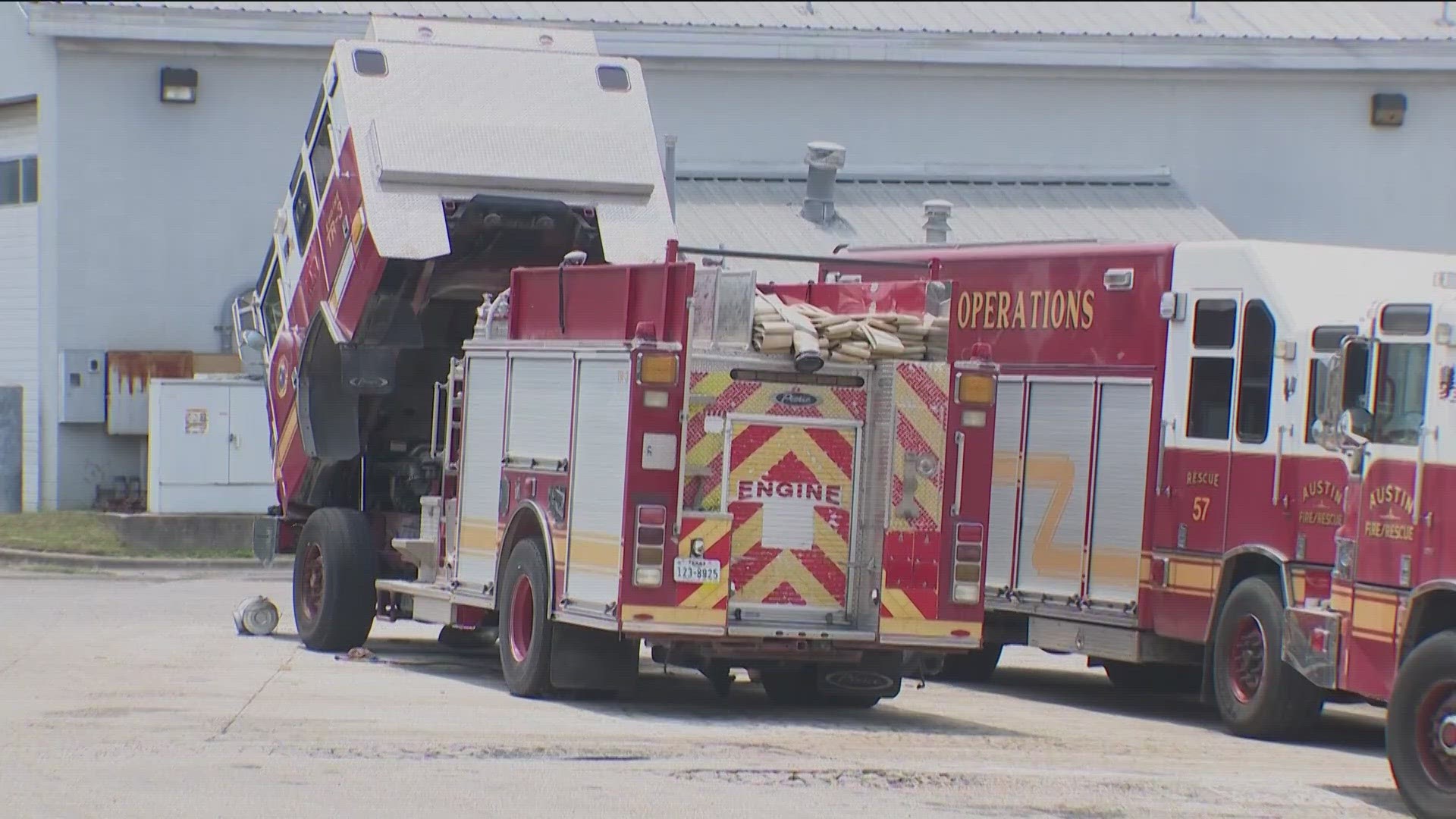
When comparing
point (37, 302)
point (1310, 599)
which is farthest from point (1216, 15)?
point (1310, 599)

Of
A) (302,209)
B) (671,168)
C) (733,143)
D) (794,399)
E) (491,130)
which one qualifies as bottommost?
(794,399)

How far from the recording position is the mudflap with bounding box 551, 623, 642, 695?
13.7 meters

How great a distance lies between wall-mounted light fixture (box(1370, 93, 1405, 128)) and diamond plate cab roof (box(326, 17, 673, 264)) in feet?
73.5

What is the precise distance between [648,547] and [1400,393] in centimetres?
414

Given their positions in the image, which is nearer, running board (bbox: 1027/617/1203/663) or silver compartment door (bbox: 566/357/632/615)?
silver compartment door (bbox: 566/357/632/615)

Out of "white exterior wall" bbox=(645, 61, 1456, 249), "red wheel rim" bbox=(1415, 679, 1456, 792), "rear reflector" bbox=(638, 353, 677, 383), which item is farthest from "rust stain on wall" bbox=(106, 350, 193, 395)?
"red wheel rim" bbox=(1415, 679, 1456, 792)

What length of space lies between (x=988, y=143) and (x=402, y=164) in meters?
20.9

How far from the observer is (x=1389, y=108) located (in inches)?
1446

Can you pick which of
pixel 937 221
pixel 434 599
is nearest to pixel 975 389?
pixel 434 599

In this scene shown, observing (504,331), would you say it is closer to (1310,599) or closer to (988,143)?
(1310,599)

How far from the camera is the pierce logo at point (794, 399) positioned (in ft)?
44.6

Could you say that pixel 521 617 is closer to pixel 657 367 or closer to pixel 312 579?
pixel 657 367

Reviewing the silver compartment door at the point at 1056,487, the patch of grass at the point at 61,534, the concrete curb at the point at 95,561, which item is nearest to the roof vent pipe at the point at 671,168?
the concrete curb at the point at 95,561

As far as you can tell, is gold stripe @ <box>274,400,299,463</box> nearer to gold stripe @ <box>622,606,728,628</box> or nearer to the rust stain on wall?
gold stripe @ <box>622,606,728,628</box>
